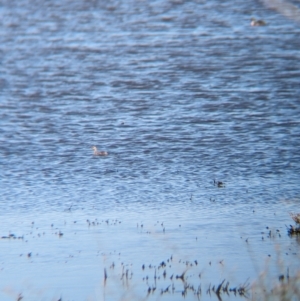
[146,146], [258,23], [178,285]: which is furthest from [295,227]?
[258,23]

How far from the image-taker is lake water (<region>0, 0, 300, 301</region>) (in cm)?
633

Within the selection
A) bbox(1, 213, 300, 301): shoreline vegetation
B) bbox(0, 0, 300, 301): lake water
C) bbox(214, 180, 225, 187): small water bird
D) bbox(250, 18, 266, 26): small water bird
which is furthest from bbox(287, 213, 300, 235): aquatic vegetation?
bbox(250, 18, 266, 26): small water bird

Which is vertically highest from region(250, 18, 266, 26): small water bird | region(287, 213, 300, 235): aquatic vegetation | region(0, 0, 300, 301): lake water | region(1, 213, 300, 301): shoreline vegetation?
region(1, 213, 300, 301): shoreline vegetation

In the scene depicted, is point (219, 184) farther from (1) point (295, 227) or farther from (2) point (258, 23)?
(2) point (258, 23)

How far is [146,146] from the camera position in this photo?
33.8ft

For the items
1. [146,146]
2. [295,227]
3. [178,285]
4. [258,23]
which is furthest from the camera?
[258,23]

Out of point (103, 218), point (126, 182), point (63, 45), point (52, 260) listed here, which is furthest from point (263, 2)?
point (52, 260)

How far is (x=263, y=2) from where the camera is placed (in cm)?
1709

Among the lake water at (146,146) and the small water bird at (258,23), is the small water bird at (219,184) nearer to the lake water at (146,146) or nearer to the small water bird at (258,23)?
the lake water at (146,146)

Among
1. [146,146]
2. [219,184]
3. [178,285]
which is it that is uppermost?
[178,285]

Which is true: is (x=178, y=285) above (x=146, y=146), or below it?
above

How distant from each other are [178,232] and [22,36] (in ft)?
32.0

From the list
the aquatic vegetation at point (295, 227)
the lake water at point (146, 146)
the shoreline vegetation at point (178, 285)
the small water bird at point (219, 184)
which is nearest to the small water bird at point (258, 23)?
the lake water at point (146, 146)

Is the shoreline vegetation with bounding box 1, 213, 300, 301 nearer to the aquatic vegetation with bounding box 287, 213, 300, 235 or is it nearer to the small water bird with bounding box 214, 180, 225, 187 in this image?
the aquatic vegetation with bounding box 287, 213, 300, 235
